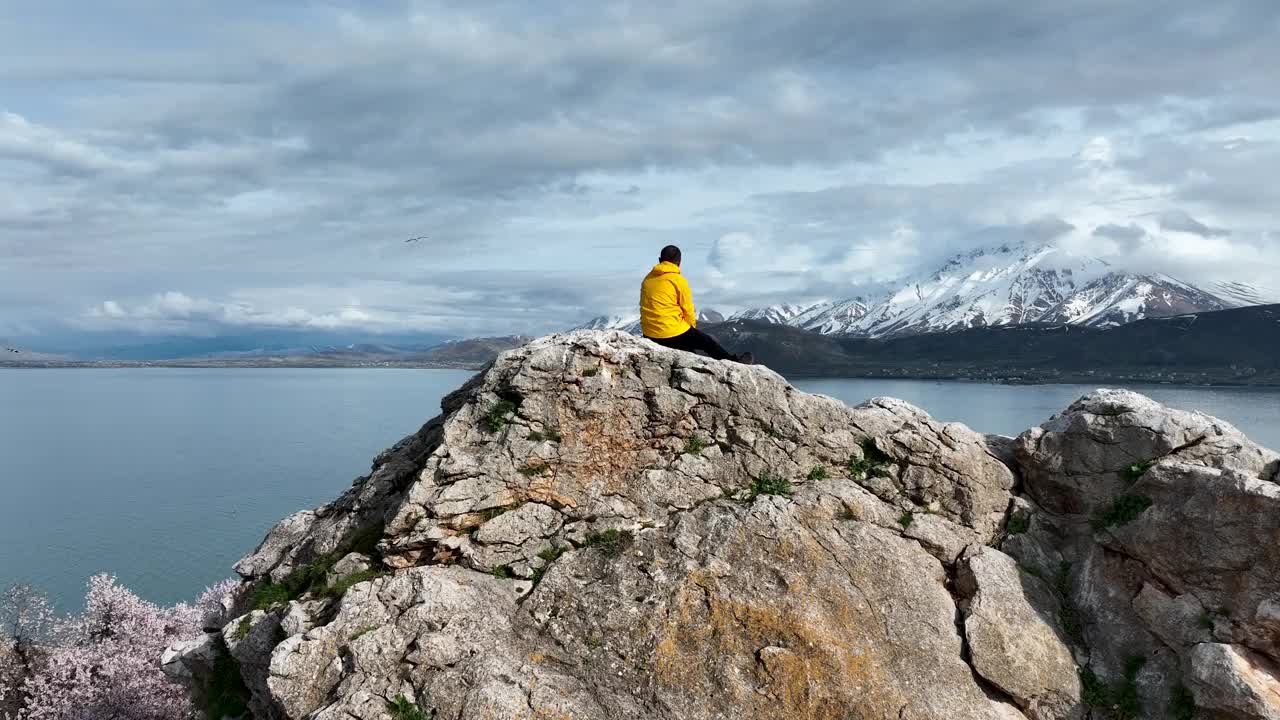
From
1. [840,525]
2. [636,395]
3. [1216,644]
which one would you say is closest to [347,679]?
[636,395]

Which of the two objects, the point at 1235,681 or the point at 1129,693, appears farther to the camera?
the point at 1129,693

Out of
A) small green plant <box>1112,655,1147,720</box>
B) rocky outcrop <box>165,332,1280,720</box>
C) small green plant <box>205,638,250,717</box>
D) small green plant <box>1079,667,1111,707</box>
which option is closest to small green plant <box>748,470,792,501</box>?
rocky outcrop <box>165,332,1280,720</box>

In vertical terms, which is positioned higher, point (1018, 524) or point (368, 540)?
point (1018, 524)

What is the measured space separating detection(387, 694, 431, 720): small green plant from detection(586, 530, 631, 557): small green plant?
4.06 metres

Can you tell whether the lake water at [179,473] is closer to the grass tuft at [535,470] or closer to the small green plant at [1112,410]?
A: the grass tuft at [535,470]

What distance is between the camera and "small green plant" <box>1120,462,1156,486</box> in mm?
16027

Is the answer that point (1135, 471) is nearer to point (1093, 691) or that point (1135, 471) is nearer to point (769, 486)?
point (1093, 691)

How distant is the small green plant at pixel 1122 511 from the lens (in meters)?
15.4

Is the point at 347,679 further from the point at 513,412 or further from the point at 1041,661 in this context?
the point at 1041,661

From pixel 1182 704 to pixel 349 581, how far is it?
14.3 meters

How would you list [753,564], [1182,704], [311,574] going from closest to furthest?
1. [1182,704]
2. [753,564]
3. [311,574]

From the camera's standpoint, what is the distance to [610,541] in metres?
15.2

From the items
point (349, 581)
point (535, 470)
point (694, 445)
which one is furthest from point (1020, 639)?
point (349, 581)

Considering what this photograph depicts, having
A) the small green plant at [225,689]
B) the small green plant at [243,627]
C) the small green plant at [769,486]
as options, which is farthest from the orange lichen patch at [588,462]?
the small green plant at [225,689]
